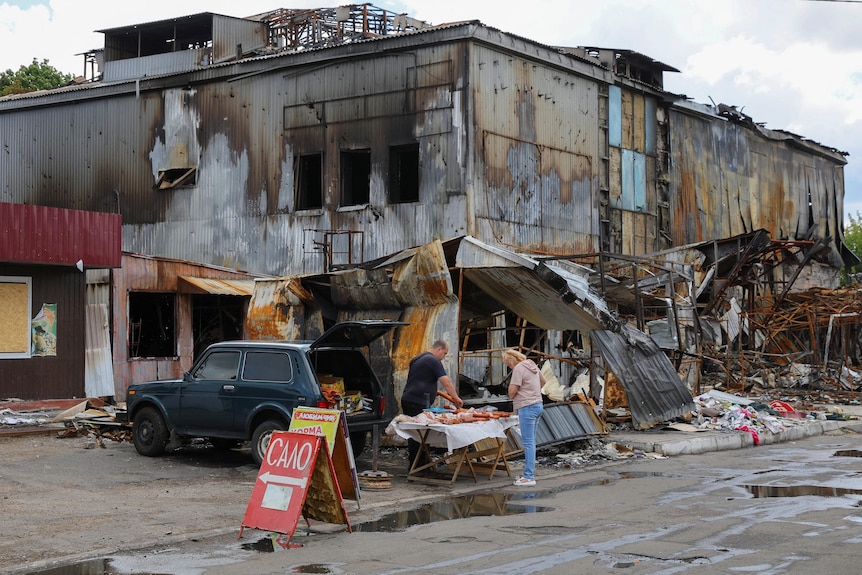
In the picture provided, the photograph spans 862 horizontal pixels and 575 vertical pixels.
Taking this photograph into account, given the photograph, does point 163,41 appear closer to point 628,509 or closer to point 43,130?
point 43,130

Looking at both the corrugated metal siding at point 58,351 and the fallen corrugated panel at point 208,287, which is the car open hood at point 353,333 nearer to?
the corrugated metal siding at point 58,351

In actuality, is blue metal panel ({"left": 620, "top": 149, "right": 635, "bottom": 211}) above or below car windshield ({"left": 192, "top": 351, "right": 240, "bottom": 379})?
above

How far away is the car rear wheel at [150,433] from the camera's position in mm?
15172

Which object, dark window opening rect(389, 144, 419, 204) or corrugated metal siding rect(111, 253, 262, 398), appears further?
dark window opening rect(389, 144, 419, 204)

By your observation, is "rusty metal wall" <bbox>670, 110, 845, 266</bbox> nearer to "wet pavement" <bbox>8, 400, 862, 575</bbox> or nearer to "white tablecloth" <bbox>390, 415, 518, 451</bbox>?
"wet pavement" <bbox>8, 400, 862, 575</bbox>

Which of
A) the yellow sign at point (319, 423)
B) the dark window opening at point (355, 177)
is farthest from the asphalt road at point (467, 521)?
the dark window opening at point (355, 177)

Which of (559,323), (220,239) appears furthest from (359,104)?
(559,323)

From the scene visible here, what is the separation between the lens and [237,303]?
26797 millimetres

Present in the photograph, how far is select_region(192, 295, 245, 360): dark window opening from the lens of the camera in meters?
26.5

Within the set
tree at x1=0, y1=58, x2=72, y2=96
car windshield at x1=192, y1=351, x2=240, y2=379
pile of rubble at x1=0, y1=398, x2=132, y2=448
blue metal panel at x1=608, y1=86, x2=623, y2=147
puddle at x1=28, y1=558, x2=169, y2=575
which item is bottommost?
puddle at x1=28, y1=558, x2=169, y2=575

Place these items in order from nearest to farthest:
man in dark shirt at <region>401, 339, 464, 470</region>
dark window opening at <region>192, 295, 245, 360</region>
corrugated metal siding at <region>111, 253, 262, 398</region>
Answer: man in dark shirt at <region>401, 339, 464, 470</region> → corrugated metal siding at <region>111, 253, 262, 398</region> → dark window opening at <region>192, 295, 245, 360</region>

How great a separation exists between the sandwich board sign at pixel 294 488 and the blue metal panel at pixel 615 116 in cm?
2149

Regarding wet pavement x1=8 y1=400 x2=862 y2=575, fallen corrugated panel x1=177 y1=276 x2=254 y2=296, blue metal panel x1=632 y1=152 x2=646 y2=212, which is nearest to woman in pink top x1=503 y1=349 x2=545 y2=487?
wet pavement x1=8 y1=400 x2=862 y2=575

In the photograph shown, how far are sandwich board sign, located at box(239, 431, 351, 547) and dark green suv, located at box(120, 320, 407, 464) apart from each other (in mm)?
3465
